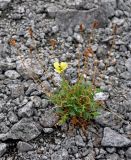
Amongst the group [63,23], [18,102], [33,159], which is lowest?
[33,159]

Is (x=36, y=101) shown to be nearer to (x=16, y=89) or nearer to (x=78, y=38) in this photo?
(x=16, y=89)

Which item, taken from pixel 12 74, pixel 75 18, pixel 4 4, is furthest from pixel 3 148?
pixel 4 4

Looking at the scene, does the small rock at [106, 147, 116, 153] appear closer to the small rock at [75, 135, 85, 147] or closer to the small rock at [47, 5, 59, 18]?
the small rock at [75, 135, 85, 147]

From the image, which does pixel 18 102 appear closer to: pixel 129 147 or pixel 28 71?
pixel 28 71

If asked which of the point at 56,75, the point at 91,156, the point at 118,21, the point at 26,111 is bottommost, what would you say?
the point at 91,156

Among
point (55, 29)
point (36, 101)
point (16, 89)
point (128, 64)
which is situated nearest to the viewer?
point (36, 101)

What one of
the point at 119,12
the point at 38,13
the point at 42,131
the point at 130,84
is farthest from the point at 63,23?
the point at 42,131

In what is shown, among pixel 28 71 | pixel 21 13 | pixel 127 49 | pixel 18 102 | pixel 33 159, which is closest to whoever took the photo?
pixel 33 159
